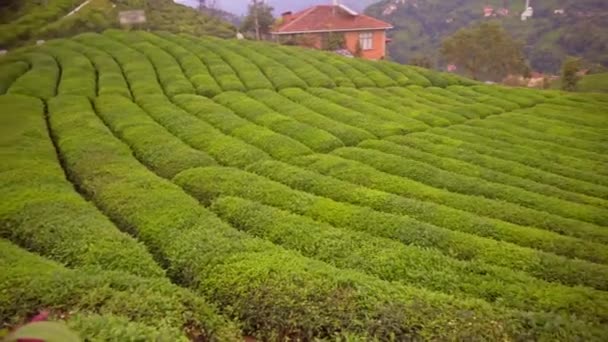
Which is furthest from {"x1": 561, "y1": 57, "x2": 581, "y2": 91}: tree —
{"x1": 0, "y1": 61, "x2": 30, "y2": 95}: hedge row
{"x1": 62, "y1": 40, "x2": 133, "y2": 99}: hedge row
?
{"x1": 0, "y1": 61, "x2": 30, "y2": 95}: hedge row

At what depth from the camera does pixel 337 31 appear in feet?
168

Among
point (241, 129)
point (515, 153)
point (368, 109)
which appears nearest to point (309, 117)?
point (241, 129)

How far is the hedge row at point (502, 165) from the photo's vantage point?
14445mm

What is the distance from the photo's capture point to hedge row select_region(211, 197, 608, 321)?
321 inches

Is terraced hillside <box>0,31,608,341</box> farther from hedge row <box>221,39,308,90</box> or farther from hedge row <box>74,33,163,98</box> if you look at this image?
hedge row <box>221,39,308,90</box>

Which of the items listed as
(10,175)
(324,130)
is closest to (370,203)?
(324,130)

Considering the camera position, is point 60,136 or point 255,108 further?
point 255,108

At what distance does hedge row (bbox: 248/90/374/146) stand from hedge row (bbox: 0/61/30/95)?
11.4 metres

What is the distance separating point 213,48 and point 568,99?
2275 centimetres

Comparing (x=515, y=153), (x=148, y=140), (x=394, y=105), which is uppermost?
(x=148, y=140)

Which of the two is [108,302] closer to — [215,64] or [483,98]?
[215,64]

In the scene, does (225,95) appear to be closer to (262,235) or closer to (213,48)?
(213,48)

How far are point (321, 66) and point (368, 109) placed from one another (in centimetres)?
947

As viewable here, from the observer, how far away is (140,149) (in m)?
15.4
